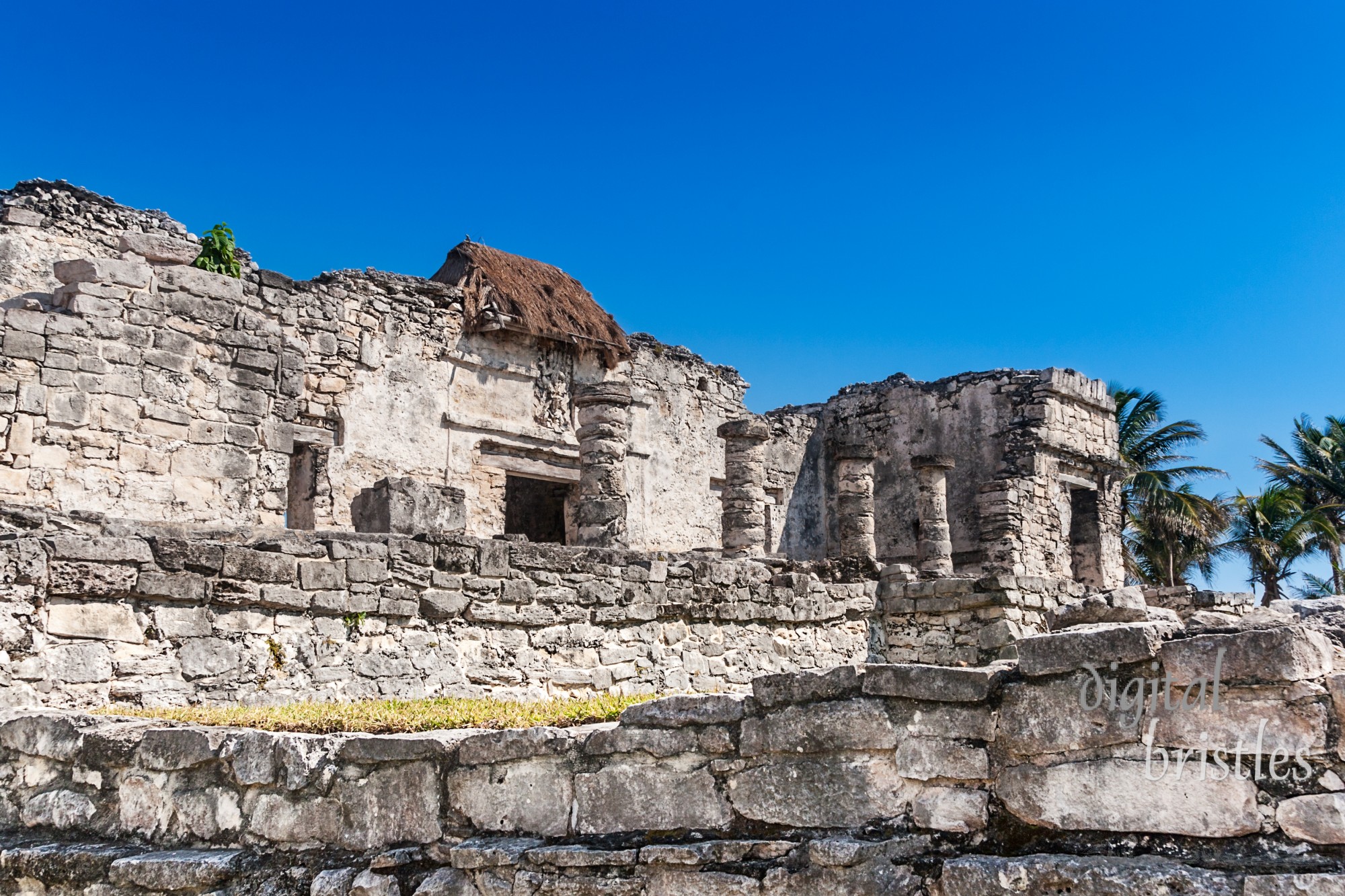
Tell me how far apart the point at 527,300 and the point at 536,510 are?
3.60 m

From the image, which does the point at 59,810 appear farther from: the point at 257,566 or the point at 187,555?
the point at 257,566

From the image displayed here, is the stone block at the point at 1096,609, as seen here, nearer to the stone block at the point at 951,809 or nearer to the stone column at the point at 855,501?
the stone column at the point at 855,501

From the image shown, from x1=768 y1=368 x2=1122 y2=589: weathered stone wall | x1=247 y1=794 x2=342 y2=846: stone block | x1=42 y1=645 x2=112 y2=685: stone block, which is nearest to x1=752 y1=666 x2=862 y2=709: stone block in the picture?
x1=247 y1=794 x2=342 y2=846: stone block

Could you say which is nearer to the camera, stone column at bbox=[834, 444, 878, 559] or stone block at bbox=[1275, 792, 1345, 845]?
stone block at bbox=[1275, 792, 1345, 845]

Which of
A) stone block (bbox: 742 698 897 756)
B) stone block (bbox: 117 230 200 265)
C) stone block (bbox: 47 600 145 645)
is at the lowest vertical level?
stone block (bbox: 742 698 897 756)

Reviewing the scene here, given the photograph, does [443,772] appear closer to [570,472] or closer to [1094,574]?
[570,472]

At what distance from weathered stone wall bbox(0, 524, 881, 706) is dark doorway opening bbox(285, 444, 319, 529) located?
5551 millimetres

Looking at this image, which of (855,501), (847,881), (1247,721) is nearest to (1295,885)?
(1247,721)

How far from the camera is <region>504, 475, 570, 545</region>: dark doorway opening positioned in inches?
680

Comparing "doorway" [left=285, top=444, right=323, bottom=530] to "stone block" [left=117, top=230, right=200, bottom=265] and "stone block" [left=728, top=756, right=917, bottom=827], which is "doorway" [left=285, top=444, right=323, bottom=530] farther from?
"stone block" [left=728, top=756, right=917, bottom=827]

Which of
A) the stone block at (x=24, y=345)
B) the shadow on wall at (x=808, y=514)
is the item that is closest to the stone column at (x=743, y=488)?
the shadow on wall at (x=808, y=514)

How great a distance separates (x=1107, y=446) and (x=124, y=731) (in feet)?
57.9

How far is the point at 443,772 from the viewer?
3.87m

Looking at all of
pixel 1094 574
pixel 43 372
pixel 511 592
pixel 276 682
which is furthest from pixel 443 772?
pixel 1094 574
